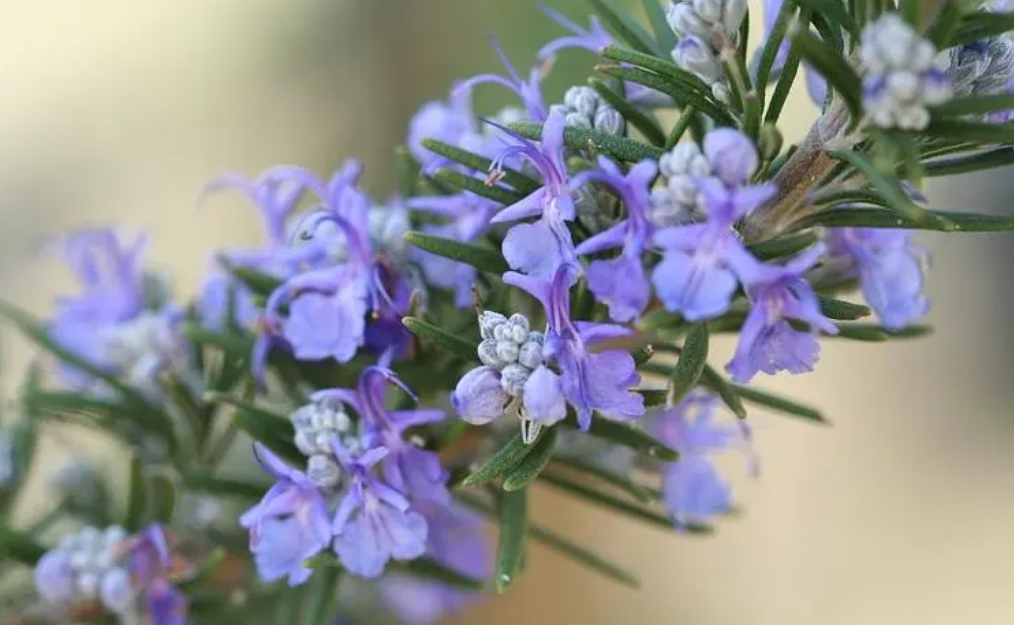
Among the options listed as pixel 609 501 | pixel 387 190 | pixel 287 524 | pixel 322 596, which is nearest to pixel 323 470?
pixel 287 524

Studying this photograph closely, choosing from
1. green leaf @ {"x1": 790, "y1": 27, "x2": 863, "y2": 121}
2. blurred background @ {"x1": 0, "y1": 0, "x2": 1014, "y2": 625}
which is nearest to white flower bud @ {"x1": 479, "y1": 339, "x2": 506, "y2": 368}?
green leaf @ {"x1": 790, "y1": 27, "x2": 863, "y2": 121}

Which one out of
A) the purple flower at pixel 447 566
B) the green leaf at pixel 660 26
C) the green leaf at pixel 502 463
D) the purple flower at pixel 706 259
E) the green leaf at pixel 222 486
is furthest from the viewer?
the purple flower at pixel 447 566

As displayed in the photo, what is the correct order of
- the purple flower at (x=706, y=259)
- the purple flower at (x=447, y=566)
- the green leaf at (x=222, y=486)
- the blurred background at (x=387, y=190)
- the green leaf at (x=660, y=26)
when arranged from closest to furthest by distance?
the purple flower at (x=706, y=259) < the green leaf at (x=660, y=26) < the green leaf at (x=222, y=486) < the purple flower at (x=447, y=566) < the blurred background at (x=387, y=190)

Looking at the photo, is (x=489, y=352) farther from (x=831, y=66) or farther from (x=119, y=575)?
(x=119, y=575)

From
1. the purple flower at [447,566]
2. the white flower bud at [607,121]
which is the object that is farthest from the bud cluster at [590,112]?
the purple flower at [447,566]

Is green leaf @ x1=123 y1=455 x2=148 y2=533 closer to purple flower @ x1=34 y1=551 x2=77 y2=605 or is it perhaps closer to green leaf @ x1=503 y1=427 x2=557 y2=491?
purple flower @ x1=34 y1=551 x2=77 y2=605

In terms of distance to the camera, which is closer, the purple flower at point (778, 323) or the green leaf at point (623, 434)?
the purple flower at point (778, 323)

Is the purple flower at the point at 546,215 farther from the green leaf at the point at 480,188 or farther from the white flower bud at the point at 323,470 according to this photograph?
the white flower bud at the point at 323,470
